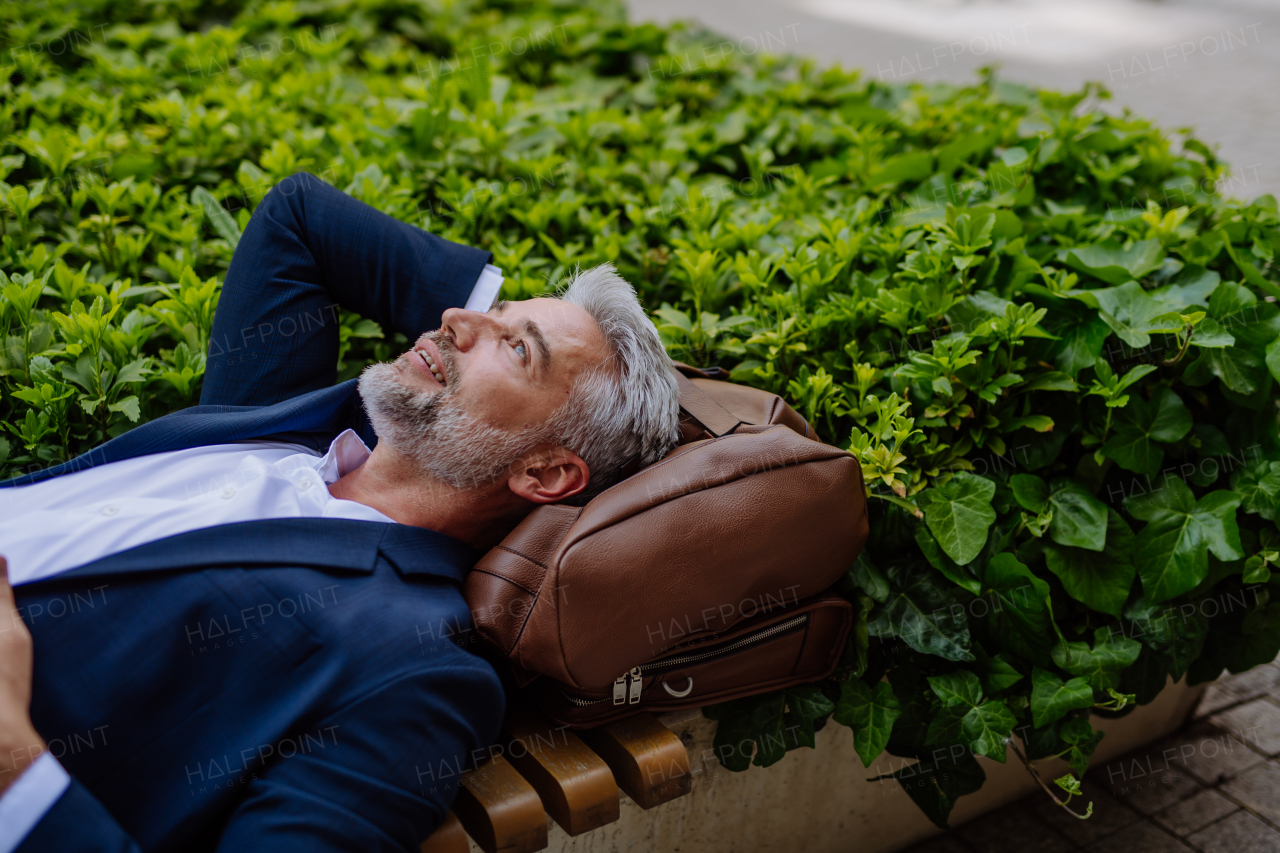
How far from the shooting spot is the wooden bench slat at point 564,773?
192cm

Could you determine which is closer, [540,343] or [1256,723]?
[540,343]

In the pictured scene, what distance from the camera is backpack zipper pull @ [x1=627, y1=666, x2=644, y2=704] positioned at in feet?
6.67

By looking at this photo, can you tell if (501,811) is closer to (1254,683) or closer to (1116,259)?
(1116,259)

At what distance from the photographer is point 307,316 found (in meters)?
2.65

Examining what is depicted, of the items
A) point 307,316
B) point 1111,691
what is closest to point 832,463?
point 1111,691

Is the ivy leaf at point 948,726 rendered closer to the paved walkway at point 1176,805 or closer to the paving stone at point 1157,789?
the paved walkway at point 1176,805

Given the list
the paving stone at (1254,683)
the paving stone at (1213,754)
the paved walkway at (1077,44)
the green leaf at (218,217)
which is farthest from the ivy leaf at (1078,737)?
the paved walkway at (1077,44)

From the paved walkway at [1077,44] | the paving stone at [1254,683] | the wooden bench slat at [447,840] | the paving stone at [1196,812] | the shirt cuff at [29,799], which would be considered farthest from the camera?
the paved walkway at [1077,44]

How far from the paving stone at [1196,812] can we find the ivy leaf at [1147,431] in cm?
141

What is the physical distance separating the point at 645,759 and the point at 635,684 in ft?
0.53

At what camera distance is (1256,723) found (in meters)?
3.55

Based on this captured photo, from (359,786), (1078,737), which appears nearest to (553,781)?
(359,786)

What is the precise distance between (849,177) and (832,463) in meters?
2.26

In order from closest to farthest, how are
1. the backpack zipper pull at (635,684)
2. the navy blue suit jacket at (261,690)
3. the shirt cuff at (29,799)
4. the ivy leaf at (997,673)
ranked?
the shirt cuff at (29,799) < the navy blue suit jacket at (261,690) < the backpack zipper pull at (635,684) < the ivy leaf at (997,673)
